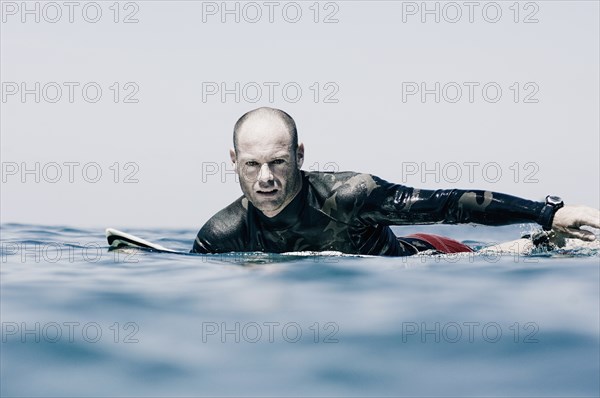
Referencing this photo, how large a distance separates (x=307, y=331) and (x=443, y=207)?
128 inches

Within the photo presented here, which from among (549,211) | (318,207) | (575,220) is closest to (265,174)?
(318,207)

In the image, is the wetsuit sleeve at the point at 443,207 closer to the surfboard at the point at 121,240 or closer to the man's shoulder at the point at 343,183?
the man's shoulder at the point at 343,183

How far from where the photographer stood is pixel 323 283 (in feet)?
16.9

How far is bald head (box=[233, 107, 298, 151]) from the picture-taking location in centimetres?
717

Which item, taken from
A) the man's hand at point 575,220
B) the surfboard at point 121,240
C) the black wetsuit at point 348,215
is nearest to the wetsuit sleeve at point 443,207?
the black wetsuit at point 348,215

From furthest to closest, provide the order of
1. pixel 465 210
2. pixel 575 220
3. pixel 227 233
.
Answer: pixel 227 233 → pixel 465 210 → pixel 575 220

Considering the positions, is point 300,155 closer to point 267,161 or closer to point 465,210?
point 267,161

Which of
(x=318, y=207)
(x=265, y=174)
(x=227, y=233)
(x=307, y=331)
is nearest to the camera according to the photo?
(x=307, y=331)

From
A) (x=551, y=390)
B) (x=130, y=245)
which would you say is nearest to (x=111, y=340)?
(x=551, y=390)

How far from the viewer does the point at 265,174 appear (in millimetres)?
7098

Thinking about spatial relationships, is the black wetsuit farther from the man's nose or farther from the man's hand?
the man's nose

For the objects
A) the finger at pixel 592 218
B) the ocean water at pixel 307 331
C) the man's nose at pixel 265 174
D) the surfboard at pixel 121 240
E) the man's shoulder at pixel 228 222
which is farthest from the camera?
the surfboard at pixel 121 240

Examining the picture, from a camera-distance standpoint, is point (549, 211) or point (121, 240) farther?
point (121, 240)

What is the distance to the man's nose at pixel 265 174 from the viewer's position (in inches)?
280
